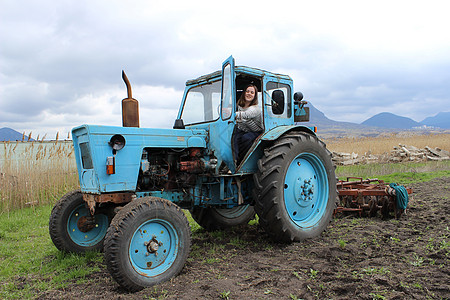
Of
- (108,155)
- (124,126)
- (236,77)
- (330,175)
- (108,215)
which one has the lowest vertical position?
(108,215)

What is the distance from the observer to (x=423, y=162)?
15.2 metres

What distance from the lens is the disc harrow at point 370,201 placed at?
5.75m

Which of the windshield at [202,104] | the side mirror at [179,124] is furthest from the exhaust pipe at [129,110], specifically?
the windshield at [202,104]

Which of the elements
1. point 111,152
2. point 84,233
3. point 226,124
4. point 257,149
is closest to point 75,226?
point 84,233

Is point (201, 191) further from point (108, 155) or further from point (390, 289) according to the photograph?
point (390, 289)

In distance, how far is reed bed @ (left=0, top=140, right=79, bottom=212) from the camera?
7697 millimetres

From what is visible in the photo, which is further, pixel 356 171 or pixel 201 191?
pixel 356 171

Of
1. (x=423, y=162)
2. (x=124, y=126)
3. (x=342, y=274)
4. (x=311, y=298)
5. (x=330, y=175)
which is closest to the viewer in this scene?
(x=311, y=298)

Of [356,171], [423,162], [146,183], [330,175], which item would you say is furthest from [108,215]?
[423,162]

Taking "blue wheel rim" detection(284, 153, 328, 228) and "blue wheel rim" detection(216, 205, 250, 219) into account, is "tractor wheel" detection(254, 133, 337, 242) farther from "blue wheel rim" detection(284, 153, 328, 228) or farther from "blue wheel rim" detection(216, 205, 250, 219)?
"blue wheel rim" detection(216, 205, 250, 219)

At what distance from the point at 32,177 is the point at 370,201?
7093 millimetres

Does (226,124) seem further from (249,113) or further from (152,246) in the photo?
(152,246)

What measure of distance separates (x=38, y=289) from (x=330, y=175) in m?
4.09

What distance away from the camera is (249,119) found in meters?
4.86
